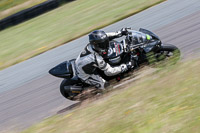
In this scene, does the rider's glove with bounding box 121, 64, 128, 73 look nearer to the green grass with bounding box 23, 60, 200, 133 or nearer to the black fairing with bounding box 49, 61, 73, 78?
the green grass with bounding box 23, 60, 200, 133

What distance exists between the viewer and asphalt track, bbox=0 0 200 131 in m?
8.70

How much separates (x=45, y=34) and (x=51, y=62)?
12.7 ft

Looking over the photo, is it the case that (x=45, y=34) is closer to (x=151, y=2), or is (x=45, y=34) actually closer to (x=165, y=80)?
(x=151, y=2)

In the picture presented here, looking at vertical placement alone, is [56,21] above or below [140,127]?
above

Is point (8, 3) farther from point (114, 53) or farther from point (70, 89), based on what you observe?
point (114, 53)

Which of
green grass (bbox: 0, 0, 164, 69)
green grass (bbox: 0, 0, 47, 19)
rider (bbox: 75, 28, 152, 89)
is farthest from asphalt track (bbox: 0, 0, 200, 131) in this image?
green grass (bbox: 0, 0, 47, 19)

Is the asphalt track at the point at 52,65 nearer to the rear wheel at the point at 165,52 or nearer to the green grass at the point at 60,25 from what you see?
the rear wheel at the point at 165,52

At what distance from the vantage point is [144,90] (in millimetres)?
6082

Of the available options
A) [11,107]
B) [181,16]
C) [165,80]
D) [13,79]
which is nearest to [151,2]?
[181,16]

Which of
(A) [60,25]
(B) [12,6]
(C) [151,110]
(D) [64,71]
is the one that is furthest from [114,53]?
(B) [12,6]

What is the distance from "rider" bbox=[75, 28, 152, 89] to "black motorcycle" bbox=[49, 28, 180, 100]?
0.15 m

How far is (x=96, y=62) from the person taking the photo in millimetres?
7566

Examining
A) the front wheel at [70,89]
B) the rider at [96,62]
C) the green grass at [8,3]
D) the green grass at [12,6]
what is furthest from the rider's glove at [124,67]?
the green grass at [8,3]

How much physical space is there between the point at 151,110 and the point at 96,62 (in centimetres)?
274
